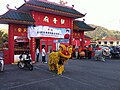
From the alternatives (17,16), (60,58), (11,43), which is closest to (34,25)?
(17,16)

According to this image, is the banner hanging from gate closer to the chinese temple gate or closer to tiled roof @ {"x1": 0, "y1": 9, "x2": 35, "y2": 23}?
the chinese temple gate

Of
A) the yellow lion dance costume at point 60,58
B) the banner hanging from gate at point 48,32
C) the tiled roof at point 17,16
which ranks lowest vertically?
the yellow lion dance costume at point 60,58

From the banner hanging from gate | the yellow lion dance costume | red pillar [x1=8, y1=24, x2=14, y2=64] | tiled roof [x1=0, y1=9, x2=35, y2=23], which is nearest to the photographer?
the yellow lion dance costume

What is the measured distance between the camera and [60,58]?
1102 cm

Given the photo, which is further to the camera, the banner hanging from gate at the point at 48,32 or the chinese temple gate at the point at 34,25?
the banner hanging from gate at the point at 48,32

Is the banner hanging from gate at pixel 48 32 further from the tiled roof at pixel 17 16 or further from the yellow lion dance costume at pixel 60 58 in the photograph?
the yellow lion dance costume at pixel 60 58

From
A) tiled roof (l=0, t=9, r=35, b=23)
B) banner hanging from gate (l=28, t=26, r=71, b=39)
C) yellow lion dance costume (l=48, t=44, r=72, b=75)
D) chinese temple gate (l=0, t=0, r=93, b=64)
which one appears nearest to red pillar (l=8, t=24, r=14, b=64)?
chinese temple gate (l=0, t=0, r=93, b=64)

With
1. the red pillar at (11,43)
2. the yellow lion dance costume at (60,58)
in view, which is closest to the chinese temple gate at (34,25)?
the red pillar at (11,43)

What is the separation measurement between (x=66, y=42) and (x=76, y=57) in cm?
228

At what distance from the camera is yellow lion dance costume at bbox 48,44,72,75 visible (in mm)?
10672

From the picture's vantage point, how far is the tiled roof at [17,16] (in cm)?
1471

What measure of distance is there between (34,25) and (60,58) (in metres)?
6.79

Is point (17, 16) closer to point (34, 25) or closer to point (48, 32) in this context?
point (34, 25)

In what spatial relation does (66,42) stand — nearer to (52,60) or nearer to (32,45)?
(32,45)
